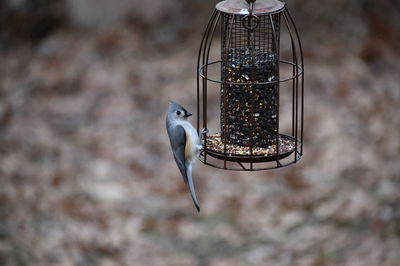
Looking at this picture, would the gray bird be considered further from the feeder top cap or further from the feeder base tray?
the feeder top cap

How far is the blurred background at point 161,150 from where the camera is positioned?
8250 millimetres

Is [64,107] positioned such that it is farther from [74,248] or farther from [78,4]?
[74,248]

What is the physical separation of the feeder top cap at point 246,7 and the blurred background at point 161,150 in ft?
14.1

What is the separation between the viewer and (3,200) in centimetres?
875

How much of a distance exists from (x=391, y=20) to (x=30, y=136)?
507 centimetres

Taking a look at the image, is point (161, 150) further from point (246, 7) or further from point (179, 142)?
point (246, 7)

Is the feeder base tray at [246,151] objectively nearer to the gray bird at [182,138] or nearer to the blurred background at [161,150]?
the gray bird at [182,138]

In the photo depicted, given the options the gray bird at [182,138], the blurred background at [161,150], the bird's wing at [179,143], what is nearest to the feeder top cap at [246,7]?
the gray bird at [182,138]

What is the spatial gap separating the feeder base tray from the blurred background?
3.31m

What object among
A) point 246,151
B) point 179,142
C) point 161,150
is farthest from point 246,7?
point 161,150

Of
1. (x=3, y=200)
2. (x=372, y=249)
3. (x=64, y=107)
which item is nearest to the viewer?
(x=372, y=249)

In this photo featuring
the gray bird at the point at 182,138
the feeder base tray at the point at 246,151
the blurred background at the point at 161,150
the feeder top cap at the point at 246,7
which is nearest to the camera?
the feeder top cap at the point at 246,7

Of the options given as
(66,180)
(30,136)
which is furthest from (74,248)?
(30,136)

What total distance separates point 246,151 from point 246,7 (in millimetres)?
1007
